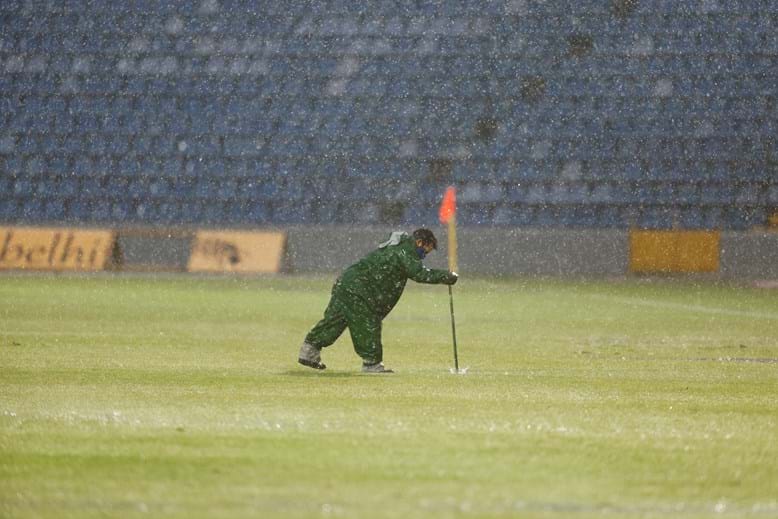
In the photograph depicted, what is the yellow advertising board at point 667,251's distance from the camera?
39031mm

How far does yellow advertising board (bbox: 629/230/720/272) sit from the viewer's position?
3903cm

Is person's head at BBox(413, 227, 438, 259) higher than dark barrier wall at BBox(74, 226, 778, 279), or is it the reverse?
dark barrier wall at BBox(74, 226, 778, 279)

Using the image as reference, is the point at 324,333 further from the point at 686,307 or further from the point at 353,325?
the point at 686,307

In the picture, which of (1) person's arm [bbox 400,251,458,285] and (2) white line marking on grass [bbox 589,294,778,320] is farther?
(2) white line marking on grass [bbox 589,294,778,320]

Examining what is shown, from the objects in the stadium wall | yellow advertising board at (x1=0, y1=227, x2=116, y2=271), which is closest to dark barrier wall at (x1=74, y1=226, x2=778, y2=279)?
the stadium wall

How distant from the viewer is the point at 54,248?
133 ft

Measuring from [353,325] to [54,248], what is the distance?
2481 centimetres

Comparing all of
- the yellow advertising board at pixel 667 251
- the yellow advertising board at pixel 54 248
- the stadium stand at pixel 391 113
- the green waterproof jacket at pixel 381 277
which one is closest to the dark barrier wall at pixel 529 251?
the yellow advertising board at pixel 667 251

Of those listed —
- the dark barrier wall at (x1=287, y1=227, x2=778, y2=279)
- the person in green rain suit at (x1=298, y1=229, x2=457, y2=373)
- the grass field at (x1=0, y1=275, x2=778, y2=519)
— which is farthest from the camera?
the dark barrier wall at (x1=287, y1=227, x2=778, y2=279)

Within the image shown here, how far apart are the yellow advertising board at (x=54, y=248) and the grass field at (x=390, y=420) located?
43.4 feet

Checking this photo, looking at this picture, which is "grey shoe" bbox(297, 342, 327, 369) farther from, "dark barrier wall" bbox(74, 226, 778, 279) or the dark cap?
"dark barrier wall" bbox(74, 226, 778, 279)

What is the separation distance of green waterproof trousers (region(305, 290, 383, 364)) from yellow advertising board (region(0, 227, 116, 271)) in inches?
937

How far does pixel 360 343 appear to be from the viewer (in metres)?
16.8

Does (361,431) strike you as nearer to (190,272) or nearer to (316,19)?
(190,272)
